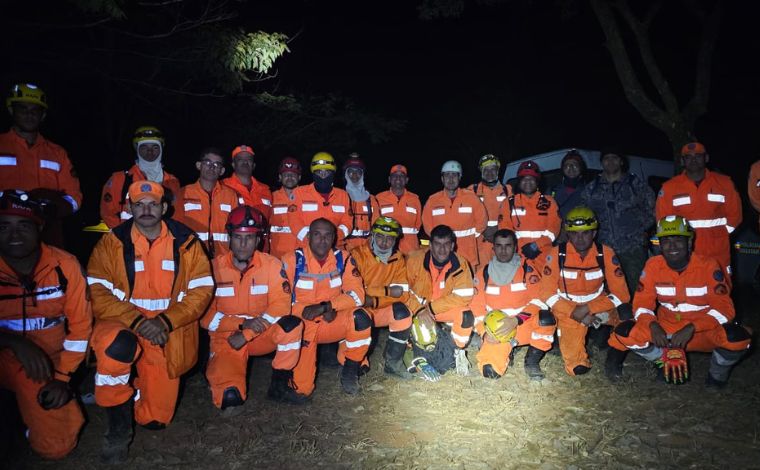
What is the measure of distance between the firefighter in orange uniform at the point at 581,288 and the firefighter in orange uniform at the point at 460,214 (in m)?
1.65

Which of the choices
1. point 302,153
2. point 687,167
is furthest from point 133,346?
point 302,153

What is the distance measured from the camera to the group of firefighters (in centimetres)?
376

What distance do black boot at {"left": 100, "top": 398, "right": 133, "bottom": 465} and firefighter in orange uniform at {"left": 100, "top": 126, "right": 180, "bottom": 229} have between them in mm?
2294

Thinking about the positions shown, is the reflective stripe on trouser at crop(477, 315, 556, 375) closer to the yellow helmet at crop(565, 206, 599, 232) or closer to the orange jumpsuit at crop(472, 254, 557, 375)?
the orange jumpsuit at crop(472, 254, 557, 375)

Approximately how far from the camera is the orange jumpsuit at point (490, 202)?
721cm

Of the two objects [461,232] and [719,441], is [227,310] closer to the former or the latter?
[461,232]

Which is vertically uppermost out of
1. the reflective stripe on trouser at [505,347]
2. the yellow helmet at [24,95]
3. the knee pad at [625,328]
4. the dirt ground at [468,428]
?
the yellow helmet at [24,95]

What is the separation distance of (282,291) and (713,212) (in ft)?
16.6

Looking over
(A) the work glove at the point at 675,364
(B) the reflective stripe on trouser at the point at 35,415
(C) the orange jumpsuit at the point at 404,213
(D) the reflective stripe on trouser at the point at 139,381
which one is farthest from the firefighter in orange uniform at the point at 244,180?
(A) the work glove at the point at 675,364

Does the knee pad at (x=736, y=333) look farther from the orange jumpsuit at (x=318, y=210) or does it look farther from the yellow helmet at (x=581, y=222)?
the orange jumpsuit at (x=318, y=210)

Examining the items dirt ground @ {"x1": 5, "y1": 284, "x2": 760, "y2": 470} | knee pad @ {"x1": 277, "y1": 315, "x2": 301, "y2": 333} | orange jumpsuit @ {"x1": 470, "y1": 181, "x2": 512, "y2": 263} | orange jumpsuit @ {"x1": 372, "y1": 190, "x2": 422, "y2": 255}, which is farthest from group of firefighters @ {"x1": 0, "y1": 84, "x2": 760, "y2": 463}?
orange jumpsuit @ {"x1": 372, "y1": 190, "x2": 422, "y2": 255}

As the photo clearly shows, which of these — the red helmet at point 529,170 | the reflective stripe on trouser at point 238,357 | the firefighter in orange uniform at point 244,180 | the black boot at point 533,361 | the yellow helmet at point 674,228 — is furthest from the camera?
the red helmet at point 529,170

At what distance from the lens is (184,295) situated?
4.34 m

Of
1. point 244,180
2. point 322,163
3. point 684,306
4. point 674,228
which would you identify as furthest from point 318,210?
point 684,306
